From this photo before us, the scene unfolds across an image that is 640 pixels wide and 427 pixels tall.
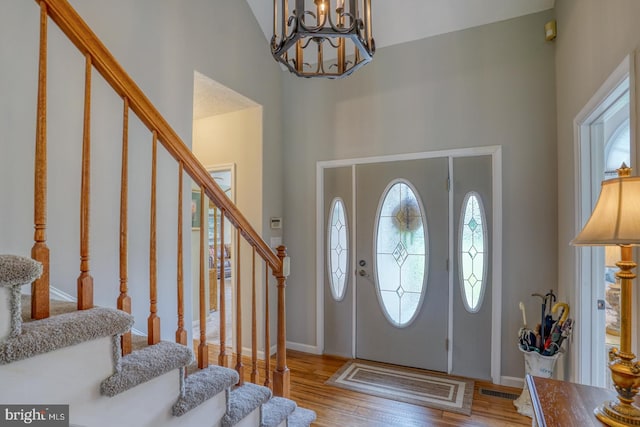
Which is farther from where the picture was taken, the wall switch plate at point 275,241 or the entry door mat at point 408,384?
the wall switch plate at point 275,241

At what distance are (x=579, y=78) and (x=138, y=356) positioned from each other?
283 centimetres

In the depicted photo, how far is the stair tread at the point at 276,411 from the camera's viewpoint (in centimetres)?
172

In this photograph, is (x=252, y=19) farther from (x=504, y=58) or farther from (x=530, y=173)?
(x=530, y=173)

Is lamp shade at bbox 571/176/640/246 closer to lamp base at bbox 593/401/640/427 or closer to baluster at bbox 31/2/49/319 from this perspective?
lamp base at bbox 593/401/640/427

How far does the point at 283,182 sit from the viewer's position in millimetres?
3662

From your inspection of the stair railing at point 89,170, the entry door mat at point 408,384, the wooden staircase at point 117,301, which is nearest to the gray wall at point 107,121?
the wooden staircase at point 117,301

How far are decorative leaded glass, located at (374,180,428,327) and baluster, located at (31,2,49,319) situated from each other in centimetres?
265

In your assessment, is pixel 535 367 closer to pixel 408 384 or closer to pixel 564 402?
pixel 408 384

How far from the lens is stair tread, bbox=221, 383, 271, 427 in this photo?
4.77ft

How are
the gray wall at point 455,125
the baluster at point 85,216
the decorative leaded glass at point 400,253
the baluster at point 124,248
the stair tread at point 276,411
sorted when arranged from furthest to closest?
the decorative leaded glass at point 400,253 → the gray wall at point 455,125 → the stair tread at point 276,411 → the baluster at point 124,248 → the baluster at point 85,216

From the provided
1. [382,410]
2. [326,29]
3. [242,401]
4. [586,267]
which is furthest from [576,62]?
[242,401]

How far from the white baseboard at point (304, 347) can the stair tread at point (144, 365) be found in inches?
95.6

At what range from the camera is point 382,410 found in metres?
2.41

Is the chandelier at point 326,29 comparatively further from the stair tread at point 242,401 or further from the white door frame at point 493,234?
the stair tread at point 242,401
